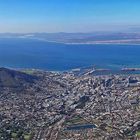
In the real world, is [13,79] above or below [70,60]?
above

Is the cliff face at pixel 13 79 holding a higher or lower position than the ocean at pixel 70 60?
higher

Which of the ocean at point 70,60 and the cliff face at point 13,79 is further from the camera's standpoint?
the ocean at point 70,60

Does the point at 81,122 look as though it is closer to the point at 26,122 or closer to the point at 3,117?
the point at 26,122

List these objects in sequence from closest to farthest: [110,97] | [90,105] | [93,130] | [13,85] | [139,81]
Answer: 1. [93,130]
2. [90,105]
3. [110,97]
4. [13,85]
5. [139,81]

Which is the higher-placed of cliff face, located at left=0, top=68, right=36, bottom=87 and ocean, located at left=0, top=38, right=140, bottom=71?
cliff face, located at left=0, top=68, right=36, bottom=87

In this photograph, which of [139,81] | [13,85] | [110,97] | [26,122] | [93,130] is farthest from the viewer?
[139,81]

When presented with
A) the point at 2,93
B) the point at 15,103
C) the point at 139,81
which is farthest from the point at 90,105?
the point at 139,81

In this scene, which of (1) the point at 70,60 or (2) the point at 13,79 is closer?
(2) the point at 13,79

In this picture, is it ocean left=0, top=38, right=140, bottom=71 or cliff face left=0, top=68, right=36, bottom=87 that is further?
ocean left=0, top=38, right=140, bottom=71
